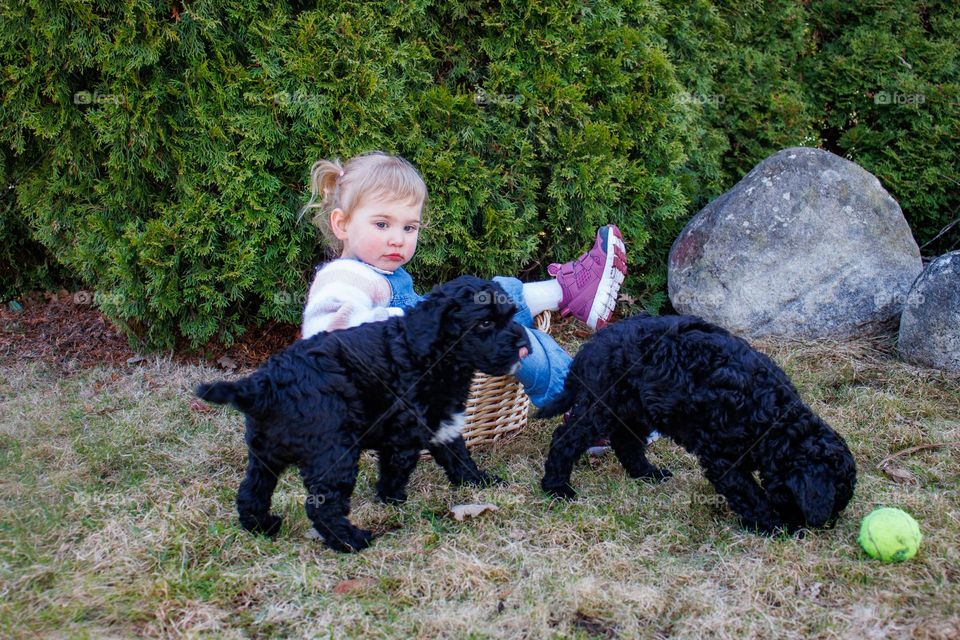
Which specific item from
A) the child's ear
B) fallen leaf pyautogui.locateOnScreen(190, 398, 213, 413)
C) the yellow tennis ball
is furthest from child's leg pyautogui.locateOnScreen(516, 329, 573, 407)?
fallen leaf pyautogui.locateOnScreen(190, 398, 213, 413)

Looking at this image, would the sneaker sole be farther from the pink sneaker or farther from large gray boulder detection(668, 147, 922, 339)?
large gray boulder detection(668, 147, 922, 339)

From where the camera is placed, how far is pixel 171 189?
4684mm

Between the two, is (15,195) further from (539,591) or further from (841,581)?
(841,581)

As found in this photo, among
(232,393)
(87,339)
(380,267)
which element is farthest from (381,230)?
(87,339)

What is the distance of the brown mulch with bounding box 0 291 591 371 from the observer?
508 centimetres

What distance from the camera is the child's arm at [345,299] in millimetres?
3156

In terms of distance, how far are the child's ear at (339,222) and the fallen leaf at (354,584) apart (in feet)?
5.72

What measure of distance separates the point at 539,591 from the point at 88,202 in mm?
4038

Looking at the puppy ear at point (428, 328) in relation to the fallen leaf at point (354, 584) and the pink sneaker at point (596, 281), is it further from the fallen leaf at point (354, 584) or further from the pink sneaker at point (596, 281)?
the pink sneaker at point (596, 281)

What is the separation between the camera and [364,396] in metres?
2.74

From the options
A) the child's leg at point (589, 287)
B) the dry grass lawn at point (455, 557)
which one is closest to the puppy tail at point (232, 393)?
the dry grass lawn at point (455, 557)

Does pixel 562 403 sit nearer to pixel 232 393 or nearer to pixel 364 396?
pixel 364 396

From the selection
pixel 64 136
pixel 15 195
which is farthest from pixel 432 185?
pixel 15 195

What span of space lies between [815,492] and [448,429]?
4.68 ft
